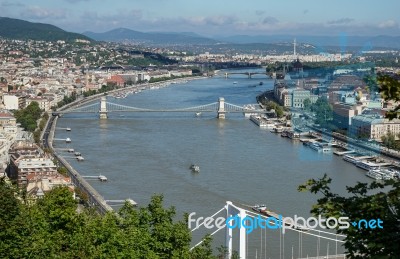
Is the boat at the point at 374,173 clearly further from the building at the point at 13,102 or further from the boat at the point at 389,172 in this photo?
the building at the point at 13,102

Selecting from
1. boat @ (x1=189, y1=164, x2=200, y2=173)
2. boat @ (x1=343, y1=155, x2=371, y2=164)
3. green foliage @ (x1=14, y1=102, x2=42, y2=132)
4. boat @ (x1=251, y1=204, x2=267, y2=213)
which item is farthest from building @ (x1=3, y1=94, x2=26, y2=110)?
boat @ (x1=251, y1=204, x2=267, y2=213)

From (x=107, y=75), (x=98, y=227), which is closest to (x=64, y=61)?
(x=107, y=75)

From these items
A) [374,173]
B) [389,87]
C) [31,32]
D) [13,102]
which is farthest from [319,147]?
[31,32]

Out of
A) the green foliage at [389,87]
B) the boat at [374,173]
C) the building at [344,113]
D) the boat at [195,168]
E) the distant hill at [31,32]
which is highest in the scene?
the distant hill at [31,32]

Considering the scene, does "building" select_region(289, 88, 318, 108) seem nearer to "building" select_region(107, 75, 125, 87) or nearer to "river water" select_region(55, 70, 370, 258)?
"river water" select_region(55, 70, 370, 258)

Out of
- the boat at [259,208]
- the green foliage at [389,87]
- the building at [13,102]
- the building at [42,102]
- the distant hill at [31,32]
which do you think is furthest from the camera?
the distant hill at [31,32]

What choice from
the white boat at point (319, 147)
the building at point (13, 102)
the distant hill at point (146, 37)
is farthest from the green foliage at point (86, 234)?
the distant hill at point (146, 37)
